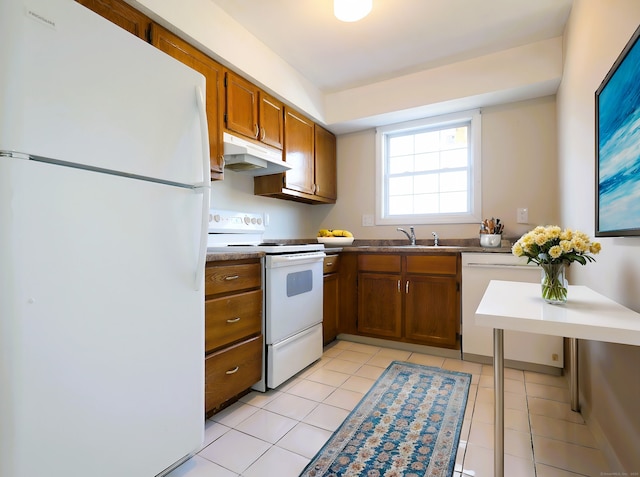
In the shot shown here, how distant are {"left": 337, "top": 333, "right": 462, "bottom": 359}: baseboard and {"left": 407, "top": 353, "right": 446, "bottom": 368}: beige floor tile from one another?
0.14ft

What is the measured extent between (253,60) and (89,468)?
244 cm

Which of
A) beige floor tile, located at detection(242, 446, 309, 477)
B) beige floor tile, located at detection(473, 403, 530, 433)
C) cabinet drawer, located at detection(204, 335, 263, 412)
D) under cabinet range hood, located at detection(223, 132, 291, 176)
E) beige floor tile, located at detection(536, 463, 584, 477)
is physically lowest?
beige floor tile, located at detection(242, 446, 309, 477)

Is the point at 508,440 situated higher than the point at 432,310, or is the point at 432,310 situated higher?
the point at 432,310

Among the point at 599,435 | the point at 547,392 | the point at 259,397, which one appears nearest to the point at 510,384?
the point at 547,392

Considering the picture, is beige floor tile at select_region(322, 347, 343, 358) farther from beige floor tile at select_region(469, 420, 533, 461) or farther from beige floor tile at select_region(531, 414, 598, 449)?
beige floor tile at select_region(531, 414, 598, 449)

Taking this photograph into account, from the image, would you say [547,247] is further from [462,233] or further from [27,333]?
[462,233]

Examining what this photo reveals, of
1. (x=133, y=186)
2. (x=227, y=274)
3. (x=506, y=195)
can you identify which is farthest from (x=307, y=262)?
(x=506, y=195)

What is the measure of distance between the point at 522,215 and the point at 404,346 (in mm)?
1518

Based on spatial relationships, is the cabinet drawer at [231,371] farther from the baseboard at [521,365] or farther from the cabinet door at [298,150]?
the baseboard at [521,365]

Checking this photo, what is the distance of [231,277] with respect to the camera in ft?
5.72

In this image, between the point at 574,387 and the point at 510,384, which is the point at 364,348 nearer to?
the point at 510,384

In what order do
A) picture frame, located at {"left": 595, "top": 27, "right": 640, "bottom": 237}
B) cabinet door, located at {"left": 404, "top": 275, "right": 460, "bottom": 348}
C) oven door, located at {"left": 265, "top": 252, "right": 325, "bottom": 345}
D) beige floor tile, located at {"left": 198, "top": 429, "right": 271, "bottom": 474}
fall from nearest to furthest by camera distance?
picture frame, located at {"left": 595, "top": 27, "right": 640, "bottom": 237}, beige floor tile, located at {"left": 198, "top": 429, "right": 271, "bottom": 474}, oven door, located at {"left": 265, "top": 252, "right": 325, "bottom": 345}, cabinet door, located at {"left": 404, "top": 275, "right": 460, "bottom": 348}

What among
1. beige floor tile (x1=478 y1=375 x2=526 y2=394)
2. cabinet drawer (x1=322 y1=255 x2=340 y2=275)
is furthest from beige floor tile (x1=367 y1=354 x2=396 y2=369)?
cabinet drawer (x1=322 y1=255 x2=340 y2=275)

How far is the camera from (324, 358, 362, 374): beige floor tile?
234 centimetres
